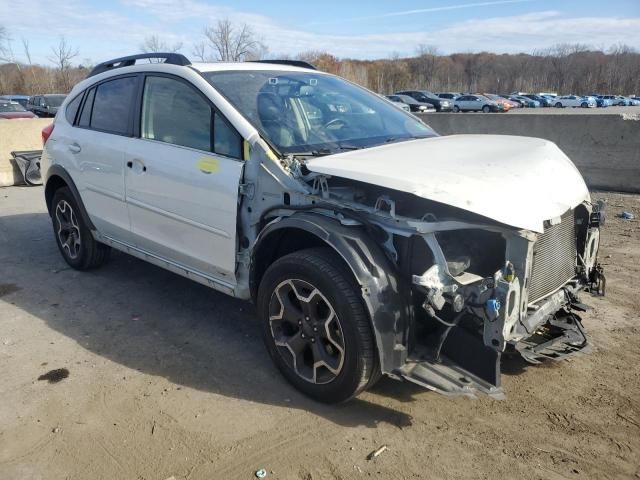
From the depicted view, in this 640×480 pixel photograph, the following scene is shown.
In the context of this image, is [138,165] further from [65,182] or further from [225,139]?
[65,182]

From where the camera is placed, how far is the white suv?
9.16 feet

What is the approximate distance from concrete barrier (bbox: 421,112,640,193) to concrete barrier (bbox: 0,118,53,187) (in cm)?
964

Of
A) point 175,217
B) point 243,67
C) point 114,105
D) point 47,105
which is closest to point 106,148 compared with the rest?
point 114,105

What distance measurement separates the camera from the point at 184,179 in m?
3.76

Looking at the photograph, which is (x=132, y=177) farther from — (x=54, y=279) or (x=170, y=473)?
(x=170, y=473)

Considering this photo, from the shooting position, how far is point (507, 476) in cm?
260

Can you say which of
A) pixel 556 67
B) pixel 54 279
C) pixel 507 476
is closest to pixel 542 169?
pixel 507 476

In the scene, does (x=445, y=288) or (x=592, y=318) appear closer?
(x=445, y=288)

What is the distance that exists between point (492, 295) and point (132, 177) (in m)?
2.92

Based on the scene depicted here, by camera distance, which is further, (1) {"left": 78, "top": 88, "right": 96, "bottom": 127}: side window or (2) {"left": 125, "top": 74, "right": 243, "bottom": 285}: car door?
(1) {"left": 78, "top": 88, "right": 96, "bottom": 127}: side window

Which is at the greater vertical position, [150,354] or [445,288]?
[445,288]

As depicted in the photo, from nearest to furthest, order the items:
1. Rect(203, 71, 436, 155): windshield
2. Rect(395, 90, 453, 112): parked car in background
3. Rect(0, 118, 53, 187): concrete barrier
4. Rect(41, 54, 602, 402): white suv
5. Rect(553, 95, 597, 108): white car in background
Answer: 1. Rect(41, 54, 602, 402): white suv
2. Rect(203, 71, 436, 155): windshield
3. Rect(0, 118, 53, 187): concrete barrier
4. Rect(395, 90, 453, 112): parked car in background
5. Rect(553, 95, 597, 108): white car in background

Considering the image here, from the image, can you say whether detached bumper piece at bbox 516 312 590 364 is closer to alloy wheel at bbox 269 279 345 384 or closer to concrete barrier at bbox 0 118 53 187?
alloy wheel at bbox 269 279 345 384

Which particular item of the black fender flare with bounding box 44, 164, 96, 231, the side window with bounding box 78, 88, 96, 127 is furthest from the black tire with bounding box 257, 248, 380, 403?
the side window with bounding box 78, 88, 96, 127
